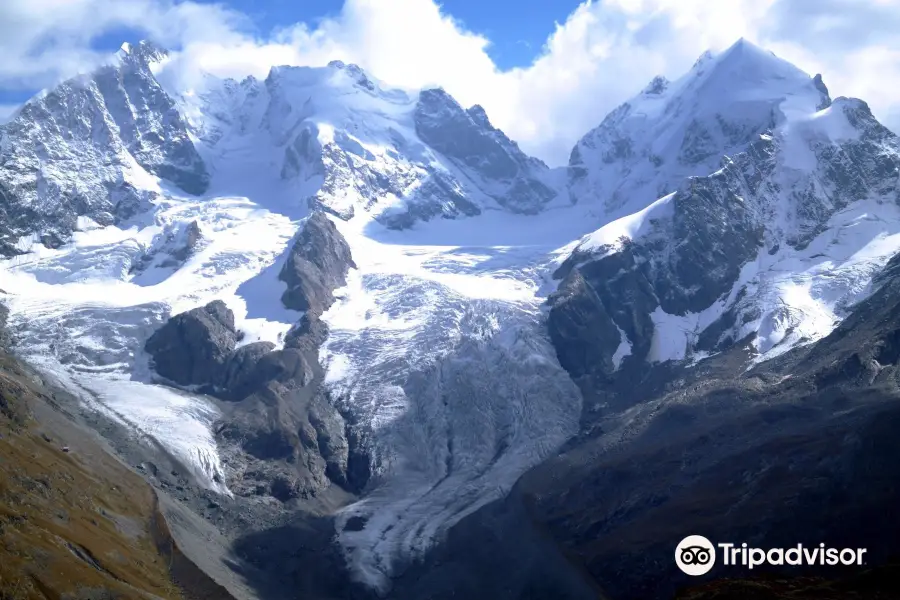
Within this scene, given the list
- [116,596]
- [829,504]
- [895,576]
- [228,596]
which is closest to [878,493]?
[829,504]

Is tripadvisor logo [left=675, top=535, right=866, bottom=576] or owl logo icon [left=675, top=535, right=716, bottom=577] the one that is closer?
tripadvisor logo [left=675, top=535, right=866, bottom=576]

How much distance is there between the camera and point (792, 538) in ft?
636

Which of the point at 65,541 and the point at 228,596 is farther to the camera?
the point at 228,596

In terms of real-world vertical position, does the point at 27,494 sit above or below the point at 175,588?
above

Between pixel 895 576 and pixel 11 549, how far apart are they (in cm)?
11401

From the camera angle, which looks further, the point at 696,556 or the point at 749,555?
the point at 696,556

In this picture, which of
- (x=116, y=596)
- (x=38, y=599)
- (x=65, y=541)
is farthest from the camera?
(x=65, y=541)

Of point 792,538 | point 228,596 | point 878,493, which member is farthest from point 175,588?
point 878,493

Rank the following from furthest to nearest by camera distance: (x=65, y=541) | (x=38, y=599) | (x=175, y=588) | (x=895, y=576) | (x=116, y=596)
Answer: (x=175, y=588) → (x=65, y=541) → (x=116, y=596) → (x=38, y=599) → (x=895, y=576)

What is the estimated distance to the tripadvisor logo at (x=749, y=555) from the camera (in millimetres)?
180625

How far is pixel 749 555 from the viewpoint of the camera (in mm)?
191750

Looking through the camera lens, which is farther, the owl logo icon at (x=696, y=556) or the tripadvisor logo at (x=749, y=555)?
the owl logo icon at (x=696, y=556)

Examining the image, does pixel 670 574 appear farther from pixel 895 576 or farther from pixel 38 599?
pixel 38 599

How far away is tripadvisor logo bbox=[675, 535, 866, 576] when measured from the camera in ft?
593
